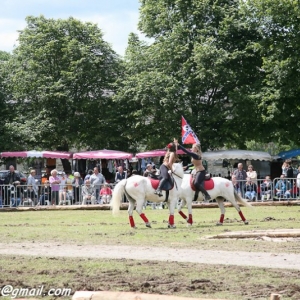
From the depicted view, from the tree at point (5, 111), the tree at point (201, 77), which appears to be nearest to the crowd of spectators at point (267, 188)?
the tree at point (201, 77)

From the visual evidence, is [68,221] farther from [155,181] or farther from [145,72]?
[145,72]

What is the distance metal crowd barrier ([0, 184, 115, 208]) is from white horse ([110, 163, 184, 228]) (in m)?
12.8

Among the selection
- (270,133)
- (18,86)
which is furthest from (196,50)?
(18,86)

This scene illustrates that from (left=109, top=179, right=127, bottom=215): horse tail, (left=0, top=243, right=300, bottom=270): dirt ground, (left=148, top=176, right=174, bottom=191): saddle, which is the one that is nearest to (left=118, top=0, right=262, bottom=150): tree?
(left=148, top=176, right=174, bottom=191): saddle

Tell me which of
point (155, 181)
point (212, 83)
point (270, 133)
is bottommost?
point (155, 181)

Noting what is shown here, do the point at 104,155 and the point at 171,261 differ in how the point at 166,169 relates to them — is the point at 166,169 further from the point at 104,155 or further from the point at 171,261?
the point at 104,155

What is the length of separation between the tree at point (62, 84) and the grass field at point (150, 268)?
108 feet

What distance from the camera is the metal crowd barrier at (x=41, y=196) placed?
1439 inches

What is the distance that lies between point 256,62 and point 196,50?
4.06 meters

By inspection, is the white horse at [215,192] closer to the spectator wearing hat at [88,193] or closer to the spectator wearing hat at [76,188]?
the spectator wearing hat at [88,193]

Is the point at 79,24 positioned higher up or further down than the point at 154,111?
higher up

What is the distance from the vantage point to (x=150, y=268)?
1362cm

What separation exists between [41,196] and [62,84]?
22125 mm

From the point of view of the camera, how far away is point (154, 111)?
179ft
